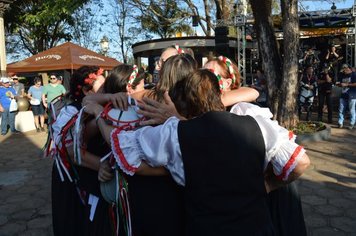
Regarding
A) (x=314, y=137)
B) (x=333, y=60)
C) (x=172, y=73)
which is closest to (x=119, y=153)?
(x=172, y=73)

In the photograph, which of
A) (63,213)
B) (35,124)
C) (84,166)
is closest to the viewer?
(84,166)

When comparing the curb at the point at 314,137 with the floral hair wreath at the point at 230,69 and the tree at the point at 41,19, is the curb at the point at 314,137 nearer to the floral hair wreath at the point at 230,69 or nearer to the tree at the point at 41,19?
the floral hair wreath at the point at 230,69

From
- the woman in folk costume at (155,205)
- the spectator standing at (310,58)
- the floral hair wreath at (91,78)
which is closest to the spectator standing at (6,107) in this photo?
the floral hair wreath at (91,78)

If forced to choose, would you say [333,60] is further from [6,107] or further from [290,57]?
[6,107]

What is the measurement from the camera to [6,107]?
10.3 meters

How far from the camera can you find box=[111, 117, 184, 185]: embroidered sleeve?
1.60 metres

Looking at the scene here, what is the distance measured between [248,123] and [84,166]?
1.05 metres

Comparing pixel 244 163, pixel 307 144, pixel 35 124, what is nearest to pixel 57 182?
pixel 244 163

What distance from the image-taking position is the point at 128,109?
1.94m

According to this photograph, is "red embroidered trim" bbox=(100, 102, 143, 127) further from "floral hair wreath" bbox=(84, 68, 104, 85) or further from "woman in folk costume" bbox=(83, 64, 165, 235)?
"floral hair wreath" bbox=(84, 68, 104, 85)

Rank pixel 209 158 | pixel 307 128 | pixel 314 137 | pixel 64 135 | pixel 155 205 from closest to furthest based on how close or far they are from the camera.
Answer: pixel 209 158 → pixel 155 205 → pixel 64 135 → pixel 314 137 → pixel 307 128

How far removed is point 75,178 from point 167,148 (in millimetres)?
1104

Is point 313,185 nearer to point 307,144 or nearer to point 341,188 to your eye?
point 341,188

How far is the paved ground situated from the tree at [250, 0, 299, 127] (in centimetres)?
119
